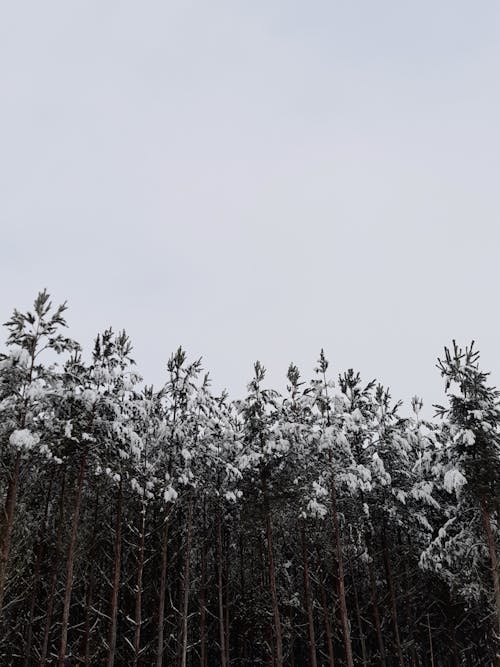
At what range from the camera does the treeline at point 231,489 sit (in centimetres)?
1866

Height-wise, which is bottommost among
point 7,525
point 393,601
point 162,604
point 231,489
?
point 162,604

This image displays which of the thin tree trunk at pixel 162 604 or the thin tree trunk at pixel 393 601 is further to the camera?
the thin tree trunk at pixel 393 601

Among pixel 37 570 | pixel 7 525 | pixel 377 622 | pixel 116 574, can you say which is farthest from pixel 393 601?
pixel 7 525

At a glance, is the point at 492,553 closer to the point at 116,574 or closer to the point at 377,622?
the point at 377,622

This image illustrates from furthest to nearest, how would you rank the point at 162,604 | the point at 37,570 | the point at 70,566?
the point at 37,570 < the point at 162,604 < the point at 70,566

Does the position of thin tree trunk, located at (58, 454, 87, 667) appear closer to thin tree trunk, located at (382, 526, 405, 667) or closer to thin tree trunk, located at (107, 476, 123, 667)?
thin tree trunk, located at (107, 476, 123, 667)

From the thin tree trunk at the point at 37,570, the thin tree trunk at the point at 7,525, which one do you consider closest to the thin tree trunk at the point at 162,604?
the thin tree trunk at the point at 37,570

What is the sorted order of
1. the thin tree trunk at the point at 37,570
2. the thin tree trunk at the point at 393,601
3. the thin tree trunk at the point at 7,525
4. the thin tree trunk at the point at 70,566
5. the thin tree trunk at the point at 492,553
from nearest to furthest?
1. the thin tree trunk at the point at 7,525
2. the thin tree trunk at the point at 492,553
3. the thin tree trunk at the point at 70,566
4. the thin tree trunk at the point at 37,570
5. the thin tree trunk at the point at 393,601

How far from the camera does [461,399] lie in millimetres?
19422

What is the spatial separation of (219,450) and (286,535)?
18.5 ft

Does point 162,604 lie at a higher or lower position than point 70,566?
lower

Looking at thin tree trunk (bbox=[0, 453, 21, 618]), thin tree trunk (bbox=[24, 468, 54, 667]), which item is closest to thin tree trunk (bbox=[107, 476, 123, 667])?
thin tree trunk (bbox=[24, 468, 54, 667])

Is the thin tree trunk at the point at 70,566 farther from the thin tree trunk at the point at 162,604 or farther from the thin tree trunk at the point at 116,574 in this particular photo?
the thin tree trunk at the point at 162,604

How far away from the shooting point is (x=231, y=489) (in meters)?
24.1
